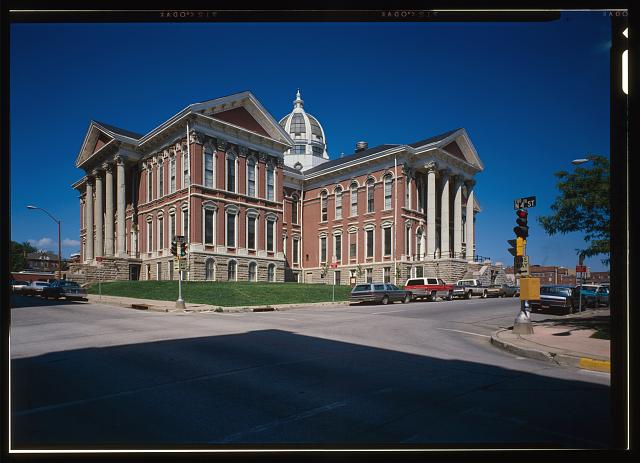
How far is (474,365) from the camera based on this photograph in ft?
25.8

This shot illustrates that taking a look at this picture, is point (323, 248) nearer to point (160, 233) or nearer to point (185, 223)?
point (185, 223)

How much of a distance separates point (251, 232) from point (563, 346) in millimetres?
34553

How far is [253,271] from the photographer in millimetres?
41469

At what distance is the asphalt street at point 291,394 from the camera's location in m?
3.91

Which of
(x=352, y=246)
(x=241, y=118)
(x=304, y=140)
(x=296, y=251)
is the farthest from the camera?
(x=304, y=140)

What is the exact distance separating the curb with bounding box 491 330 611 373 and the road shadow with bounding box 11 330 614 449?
128 centimetres

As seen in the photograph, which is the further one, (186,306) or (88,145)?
(186,306)

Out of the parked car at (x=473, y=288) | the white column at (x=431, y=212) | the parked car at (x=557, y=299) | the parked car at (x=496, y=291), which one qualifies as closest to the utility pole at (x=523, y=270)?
the parked car at (x=557, y=299)

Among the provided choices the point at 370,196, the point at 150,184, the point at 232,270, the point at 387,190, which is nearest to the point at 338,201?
the point at 370,196

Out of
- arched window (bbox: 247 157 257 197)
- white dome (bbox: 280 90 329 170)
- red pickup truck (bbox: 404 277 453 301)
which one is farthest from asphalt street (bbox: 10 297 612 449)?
white dome (bbox: 280 90 329 170)

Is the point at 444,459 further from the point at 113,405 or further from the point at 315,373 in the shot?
the point at 315,373

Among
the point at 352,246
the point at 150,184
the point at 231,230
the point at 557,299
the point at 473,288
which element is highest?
the point at 150,184
